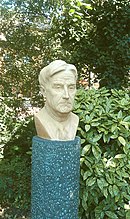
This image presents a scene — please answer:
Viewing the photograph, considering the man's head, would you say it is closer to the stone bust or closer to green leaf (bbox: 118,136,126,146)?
the stone bust

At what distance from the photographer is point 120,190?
9.58 feet

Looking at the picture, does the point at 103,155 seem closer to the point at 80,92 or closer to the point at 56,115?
the point at 80,92

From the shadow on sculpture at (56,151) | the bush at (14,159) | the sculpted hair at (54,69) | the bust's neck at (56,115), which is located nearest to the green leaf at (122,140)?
the shadow on sculpture at (56,151)

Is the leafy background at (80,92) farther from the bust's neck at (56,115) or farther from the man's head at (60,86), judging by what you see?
the man's head at (60,86)

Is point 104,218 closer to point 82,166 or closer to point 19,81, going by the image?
point 82,166

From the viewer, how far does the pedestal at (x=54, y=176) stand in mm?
2248

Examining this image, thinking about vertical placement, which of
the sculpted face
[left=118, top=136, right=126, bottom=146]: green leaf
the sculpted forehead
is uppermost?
the sculpted forehead

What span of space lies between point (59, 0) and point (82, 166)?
5.94ft

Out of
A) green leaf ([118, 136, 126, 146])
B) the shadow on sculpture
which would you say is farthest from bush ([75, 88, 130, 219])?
the shadow on sculpture

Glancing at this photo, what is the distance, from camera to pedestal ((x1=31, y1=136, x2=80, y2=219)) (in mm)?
2248

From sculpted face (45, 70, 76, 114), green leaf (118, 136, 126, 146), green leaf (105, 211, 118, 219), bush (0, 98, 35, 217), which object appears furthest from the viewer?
bush (0, 98, 35, 217)

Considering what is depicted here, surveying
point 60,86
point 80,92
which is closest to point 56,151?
point 60,86

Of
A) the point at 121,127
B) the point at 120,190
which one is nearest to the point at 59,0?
the point at 121,127

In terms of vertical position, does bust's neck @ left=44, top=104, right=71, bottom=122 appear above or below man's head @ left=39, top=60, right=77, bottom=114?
below
